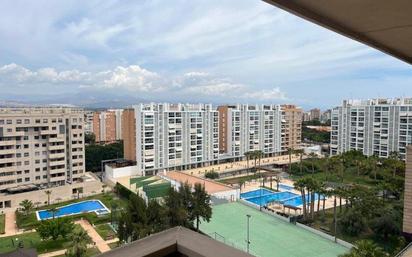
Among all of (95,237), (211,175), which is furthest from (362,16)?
(211,175)

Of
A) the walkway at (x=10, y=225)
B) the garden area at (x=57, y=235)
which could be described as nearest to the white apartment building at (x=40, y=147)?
the walkway at (x=10, y=225)

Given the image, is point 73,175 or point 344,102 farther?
point 344,102

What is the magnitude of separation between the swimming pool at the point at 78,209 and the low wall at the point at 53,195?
5.03 feet

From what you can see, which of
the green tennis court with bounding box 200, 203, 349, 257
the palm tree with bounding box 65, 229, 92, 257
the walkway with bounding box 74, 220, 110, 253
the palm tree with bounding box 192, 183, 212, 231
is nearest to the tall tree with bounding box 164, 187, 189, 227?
the palm tree with bounding box 192, 183, 212, 231

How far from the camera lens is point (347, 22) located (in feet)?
6.03

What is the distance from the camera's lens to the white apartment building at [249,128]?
29.8 m

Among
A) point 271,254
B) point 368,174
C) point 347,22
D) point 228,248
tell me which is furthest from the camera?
point 368,174

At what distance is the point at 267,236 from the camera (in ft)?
41.2

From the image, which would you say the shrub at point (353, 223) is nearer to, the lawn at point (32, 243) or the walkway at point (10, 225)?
the lawn at point (32, 243)

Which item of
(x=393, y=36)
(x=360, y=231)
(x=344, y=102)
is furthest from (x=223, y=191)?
(x=344, y=102)

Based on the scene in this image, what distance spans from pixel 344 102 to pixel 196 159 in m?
16.0

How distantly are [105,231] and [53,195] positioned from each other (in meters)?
7.51

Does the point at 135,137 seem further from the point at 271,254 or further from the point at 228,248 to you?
the point at 228,248

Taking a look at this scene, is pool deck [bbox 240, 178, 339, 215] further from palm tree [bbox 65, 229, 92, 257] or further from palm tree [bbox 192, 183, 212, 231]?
palm tree [bbox 65, 229, 92, 257]
